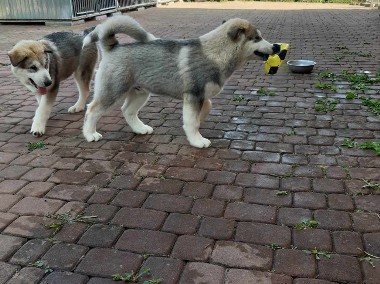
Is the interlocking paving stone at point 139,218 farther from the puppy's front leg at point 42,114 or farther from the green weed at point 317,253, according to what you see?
the puppy's front leg at point 42,114

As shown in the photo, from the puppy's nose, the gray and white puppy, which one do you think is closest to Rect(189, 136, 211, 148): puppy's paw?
the gray and white puppy

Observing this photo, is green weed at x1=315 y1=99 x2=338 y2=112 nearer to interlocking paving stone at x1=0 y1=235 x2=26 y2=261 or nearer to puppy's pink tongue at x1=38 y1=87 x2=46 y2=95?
puppy's pink tongue at x1=38 y1=87 x2=46 y2=95

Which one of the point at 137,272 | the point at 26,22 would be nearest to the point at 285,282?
the point at 137,272

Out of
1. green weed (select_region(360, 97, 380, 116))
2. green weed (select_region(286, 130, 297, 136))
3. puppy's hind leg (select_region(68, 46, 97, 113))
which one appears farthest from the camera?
puppy's hind leg (select_region(68, 46, 97, 113))

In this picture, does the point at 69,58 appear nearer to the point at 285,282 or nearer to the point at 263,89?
the point at 263,89

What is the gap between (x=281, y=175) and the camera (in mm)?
3834

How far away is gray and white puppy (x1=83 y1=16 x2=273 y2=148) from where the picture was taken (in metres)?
4.29

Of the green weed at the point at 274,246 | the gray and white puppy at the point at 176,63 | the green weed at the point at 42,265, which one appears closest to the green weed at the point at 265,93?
the gray and white puppy at the point at 176,63

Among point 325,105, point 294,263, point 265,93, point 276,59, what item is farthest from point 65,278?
point 265,93

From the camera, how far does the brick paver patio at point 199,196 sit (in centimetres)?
266

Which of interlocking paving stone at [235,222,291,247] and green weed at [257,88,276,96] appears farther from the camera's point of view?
green weed at [257,88,276,96]

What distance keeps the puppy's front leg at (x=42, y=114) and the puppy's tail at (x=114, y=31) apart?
37.5 inches

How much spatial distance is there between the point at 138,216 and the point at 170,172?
82 cm

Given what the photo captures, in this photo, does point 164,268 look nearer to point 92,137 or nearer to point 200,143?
point 200,143
